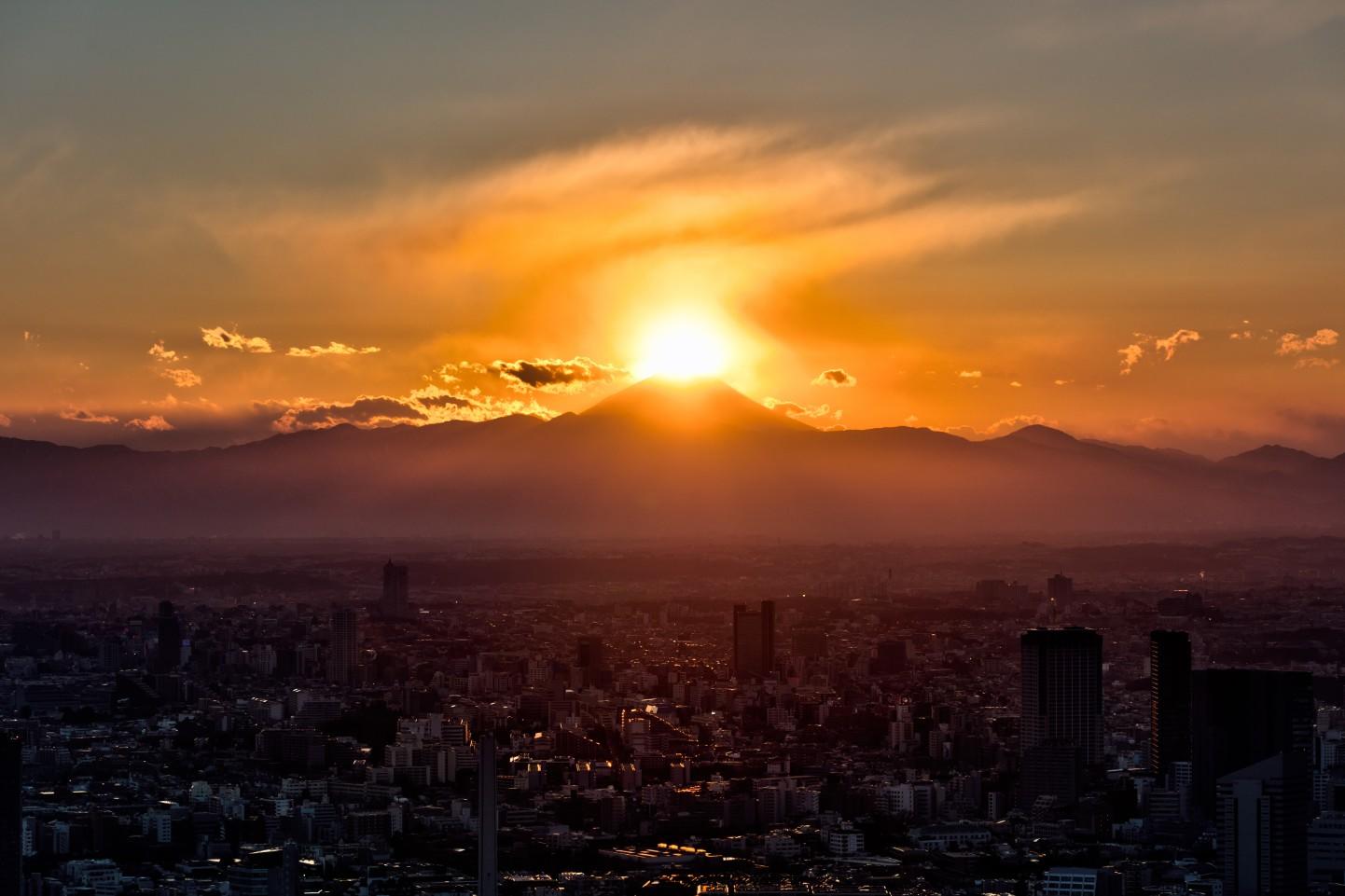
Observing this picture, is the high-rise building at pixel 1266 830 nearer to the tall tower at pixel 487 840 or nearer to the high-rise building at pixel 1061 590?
the tall tower at pixel 487 840

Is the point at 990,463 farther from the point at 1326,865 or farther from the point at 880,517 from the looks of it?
the point at 1326,865

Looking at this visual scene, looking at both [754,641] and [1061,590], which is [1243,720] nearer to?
[754,641]

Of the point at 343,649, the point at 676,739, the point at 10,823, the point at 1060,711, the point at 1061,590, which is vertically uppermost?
the point at 1061,590

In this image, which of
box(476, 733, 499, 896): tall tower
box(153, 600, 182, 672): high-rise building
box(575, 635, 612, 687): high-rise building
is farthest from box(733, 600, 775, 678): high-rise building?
box(476, 733, 499, 896): tall tower

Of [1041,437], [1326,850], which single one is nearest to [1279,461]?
[1041,437]

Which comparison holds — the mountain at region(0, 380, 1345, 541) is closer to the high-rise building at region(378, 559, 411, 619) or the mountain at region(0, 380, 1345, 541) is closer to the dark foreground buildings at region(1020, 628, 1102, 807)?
the high-rise building at region(378, 559, 411, 619)

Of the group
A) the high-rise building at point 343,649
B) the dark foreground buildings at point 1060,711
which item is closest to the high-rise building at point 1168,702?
the dark foreground buildings at point 1060,711
